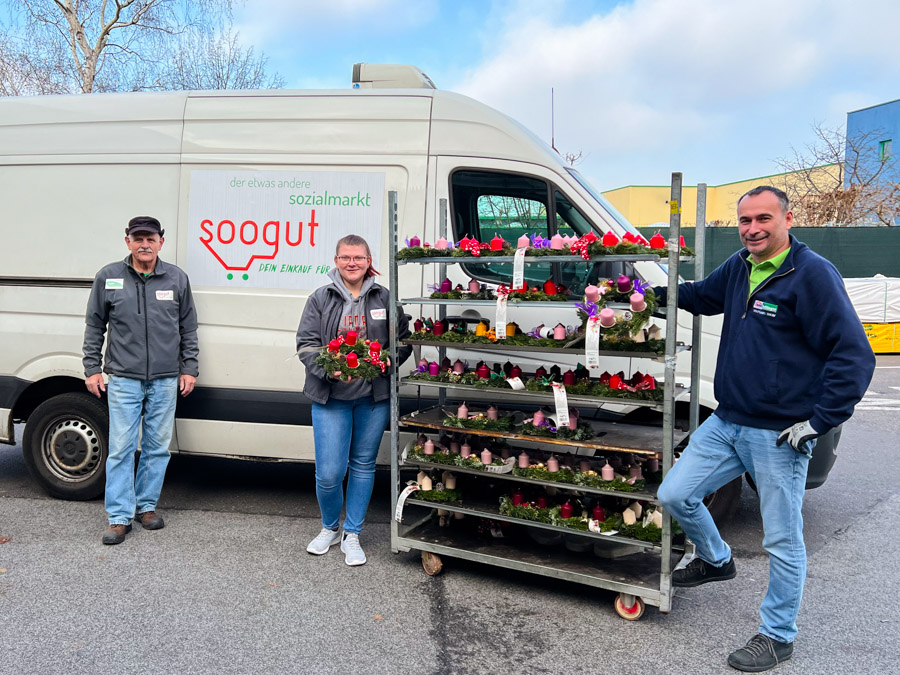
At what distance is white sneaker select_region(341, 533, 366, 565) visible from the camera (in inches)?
171

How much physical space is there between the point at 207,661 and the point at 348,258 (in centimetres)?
Result: 214

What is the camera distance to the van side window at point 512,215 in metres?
4.66

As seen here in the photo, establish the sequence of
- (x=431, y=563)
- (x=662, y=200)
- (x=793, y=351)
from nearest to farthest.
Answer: (x=793, y=351) < (x=431, y=563) < (x=662, y=200)

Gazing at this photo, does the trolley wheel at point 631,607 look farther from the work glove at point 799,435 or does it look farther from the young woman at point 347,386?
the young woman at point 347,386

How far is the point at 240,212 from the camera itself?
500cm

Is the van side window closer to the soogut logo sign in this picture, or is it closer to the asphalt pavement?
the soogut logo sign

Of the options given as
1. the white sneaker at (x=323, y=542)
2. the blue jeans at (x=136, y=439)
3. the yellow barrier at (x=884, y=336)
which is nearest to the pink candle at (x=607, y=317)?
the white sneaker at (x=323, y=542)

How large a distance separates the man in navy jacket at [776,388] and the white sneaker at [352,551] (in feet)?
6.03

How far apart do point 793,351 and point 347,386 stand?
2318 millimetres

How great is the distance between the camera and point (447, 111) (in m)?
4.85

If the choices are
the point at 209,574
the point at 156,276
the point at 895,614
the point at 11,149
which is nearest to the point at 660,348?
the point at 895,614

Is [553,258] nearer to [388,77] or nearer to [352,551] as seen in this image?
[352,551]

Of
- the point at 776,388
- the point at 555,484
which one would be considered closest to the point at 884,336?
the point at 555,484

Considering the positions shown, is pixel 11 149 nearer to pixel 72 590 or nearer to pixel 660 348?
pixel 72 590
